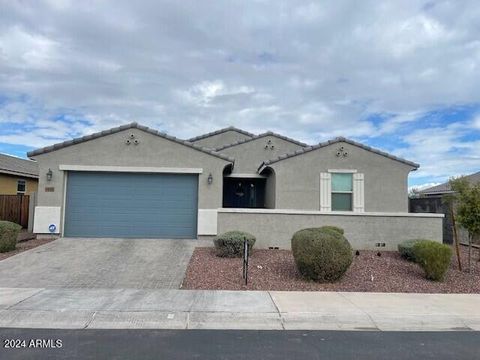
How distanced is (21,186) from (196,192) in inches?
563

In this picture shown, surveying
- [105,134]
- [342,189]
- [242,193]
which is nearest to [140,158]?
[105,134]

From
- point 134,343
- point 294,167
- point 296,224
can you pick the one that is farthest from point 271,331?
point 294,167

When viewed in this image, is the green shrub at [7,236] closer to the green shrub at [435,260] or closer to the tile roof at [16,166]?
the tile roof at [16,166]

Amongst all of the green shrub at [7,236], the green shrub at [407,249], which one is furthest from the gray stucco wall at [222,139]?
the green shrub at [407,249]

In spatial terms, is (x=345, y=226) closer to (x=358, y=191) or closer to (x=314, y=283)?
(x=358, y=191)

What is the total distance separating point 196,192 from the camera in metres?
15.2

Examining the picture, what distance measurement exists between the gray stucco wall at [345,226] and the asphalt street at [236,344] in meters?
7.53

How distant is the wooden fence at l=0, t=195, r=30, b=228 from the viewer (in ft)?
59.7

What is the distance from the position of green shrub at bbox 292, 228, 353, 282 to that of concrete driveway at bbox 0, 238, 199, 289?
2.96m

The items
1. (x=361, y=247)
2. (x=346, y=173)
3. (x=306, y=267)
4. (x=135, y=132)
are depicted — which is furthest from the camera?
(x=346, y=173)

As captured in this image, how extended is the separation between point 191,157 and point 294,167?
13.6 ft

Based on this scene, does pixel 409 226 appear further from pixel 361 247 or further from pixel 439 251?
pixel 439 251

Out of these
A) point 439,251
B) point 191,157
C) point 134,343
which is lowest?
point 134,343

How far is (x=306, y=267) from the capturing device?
9500 mm
